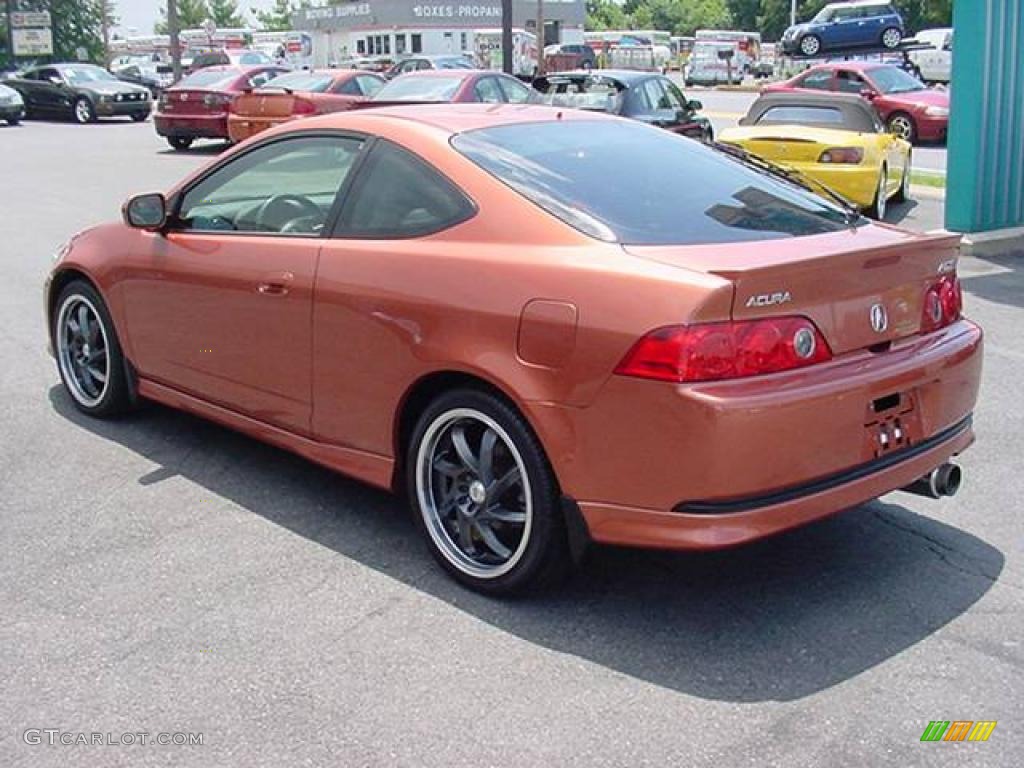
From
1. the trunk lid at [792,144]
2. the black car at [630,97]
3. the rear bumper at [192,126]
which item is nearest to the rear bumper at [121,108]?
the rear bumper at [192,126]

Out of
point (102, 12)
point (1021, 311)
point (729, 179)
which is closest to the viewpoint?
point (729, 179)

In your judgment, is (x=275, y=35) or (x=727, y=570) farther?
(x=275, y=35)

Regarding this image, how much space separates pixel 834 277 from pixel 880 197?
9149 mm

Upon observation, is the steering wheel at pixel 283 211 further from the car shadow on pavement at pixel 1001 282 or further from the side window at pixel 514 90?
the side window at pixel 514 90

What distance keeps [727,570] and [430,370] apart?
50.1 inches

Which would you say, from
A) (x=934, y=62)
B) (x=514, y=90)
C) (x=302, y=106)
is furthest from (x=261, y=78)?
(x=934, y=62)

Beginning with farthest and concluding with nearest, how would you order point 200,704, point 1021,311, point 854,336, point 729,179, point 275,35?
point 275,35 < point 1021,311 < point 729,179 < point 854,336 < point 200,704

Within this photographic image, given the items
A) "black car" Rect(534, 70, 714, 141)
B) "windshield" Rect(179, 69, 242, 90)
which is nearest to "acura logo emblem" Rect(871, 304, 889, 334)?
"black car" Rect(534, 70, 714, 141)

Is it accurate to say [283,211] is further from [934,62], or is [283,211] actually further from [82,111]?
[934,62]

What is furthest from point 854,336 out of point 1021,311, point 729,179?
point 1021,311

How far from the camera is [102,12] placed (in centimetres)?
5731

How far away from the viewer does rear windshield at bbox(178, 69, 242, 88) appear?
22.5 metres

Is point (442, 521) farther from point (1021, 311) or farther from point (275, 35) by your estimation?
point (275, 35)

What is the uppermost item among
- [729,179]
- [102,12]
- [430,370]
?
[102,12]
